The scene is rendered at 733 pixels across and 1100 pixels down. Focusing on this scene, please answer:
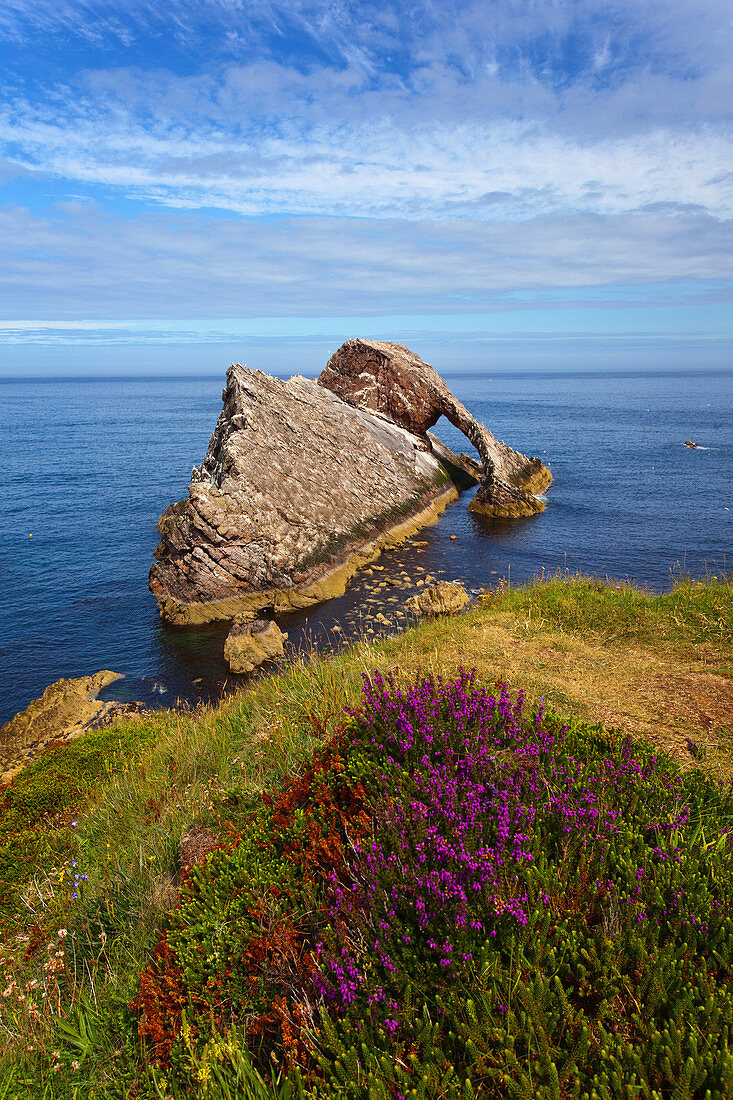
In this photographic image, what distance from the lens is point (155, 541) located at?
31672 millimetres

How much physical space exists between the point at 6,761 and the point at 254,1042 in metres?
14.3

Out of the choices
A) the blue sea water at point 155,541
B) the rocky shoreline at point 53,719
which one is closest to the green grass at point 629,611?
the blue sea water at point 155,541

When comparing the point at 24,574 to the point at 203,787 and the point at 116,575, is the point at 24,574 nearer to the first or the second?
the point at 116,575

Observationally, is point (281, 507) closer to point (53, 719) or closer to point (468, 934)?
point (53, 719)

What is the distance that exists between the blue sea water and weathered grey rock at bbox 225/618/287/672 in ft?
2.23

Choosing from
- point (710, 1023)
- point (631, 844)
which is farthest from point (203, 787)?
point (710, 1023)

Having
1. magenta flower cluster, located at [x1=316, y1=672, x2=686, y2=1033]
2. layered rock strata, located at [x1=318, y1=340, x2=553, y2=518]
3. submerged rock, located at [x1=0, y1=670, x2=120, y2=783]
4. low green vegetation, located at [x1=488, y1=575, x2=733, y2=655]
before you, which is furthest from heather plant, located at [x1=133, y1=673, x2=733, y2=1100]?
layered rock strata, located at [x1=318, y1=340, x2=553, y2=518]

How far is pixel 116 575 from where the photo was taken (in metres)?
27.0

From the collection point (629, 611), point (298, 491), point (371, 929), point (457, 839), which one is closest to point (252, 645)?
point (298, 491)

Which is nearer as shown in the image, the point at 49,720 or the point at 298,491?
the point at 49,720

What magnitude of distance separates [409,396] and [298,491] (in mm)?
15695

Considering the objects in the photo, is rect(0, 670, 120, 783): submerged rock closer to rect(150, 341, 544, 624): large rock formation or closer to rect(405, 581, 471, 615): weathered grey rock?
rect(150, 341, 544, 624): large rock formation

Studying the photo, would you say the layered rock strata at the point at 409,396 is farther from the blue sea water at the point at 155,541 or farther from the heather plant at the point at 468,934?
the heather plant at the point at 468,934

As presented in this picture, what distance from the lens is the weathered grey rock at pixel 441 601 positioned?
1923 cm
